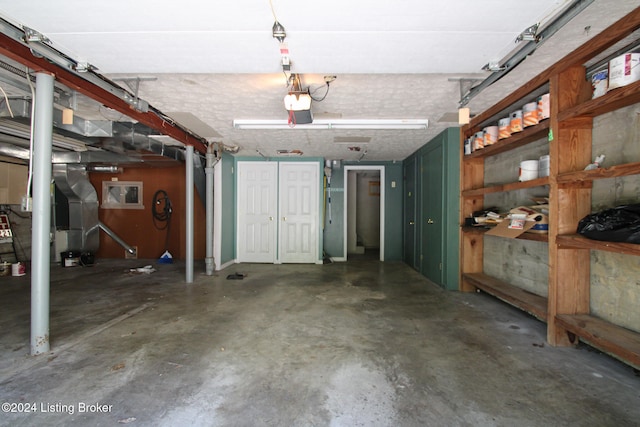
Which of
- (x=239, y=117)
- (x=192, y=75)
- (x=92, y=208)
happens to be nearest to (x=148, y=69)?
(x=192, y=75)

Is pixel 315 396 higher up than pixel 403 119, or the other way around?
pixel 403 119

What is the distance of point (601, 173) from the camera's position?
1812 millimetres

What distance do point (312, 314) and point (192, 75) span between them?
2686 millimetres

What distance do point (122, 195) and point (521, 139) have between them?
7.85 meters

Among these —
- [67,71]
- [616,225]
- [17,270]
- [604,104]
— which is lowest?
[17,270]

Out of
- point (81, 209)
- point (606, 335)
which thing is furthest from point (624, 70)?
point (81, 209)

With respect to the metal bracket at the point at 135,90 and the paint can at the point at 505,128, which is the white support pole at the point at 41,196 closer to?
the metal bracket at the point at 135,90

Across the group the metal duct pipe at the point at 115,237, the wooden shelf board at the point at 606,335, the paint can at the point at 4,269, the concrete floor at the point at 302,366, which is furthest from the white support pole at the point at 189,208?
the wooden shelf board at the point at 606,335

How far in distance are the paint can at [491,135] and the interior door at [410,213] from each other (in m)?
2.08

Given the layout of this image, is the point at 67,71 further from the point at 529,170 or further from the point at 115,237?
the point at 115,237

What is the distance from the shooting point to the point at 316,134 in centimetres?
415

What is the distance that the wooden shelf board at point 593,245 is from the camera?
1.65 metres

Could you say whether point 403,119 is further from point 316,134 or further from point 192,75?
point 192,75

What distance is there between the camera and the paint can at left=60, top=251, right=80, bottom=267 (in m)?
5.54
